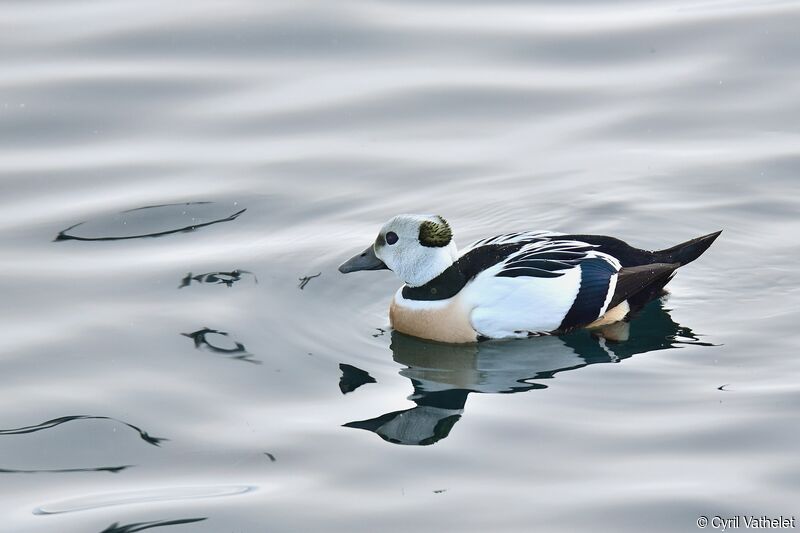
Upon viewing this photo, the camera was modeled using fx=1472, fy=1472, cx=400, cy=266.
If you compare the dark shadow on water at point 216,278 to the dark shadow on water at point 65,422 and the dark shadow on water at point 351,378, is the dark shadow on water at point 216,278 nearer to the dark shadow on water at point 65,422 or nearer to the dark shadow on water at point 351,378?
the dark shadow on water at point 351,378

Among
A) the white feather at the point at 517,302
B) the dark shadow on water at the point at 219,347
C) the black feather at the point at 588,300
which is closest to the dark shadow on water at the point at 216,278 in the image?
the dark shadow on water at the point at 219,347

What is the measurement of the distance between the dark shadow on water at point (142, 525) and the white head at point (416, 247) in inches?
119

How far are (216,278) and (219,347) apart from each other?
3.66 feet

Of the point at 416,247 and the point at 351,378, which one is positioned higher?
the point at 416,247

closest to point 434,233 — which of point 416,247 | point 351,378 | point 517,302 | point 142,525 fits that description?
point 416,247

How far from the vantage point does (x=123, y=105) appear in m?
13.1

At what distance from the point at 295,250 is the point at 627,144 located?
3145 millimetres

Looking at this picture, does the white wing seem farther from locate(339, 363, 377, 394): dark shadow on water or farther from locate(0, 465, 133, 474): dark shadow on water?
locate(0, 465, 133, 474): dark shadow on water

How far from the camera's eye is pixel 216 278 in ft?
33.5

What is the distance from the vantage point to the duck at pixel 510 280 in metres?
9.47

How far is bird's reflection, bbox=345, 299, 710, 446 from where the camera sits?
8141 millimetres

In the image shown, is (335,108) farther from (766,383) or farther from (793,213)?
(766,383)

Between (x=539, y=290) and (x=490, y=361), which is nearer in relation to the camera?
(x=490, y=361)

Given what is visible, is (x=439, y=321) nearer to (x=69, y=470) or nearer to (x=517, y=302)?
(x=517, y=302)
